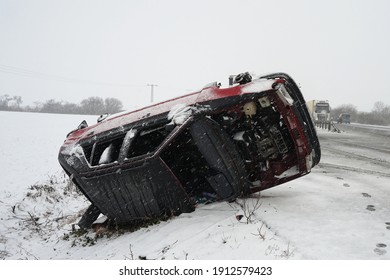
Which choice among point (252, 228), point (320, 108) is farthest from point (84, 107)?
point (252, 228)

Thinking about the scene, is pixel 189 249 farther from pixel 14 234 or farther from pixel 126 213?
pixel 14 234

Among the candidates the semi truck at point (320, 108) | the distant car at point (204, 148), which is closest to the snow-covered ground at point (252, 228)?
the distant car at point (204, 148)

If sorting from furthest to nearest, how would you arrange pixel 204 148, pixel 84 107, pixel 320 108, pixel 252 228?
1. pixel 84 107
2. pixel 320 108
3. pixel 204 148
4. pixel 252 228

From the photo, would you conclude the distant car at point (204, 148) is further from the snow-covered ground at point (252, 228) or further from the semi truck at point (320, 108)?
the semi truck at point (320, 108)

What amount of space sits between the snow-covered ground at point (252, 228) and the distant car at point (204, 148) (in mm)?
288

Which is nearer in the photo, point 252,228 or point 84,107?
point 252,228

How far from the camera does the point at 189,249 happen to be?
9.78 feet

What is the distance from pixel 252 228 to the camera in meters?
3.12

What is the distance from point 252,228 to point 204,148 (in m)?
0.96

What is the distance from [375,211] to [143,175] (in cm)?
264

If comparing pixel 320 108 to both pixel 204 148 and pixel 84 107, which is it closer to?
pixel 204 148

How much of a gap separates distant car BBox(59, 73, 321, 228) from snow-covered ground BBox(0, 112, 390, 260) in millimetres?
288

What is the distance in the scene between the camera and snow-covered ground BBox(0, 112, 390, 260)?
276 centimetres

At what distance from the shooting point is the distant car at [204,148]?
3.44 m
